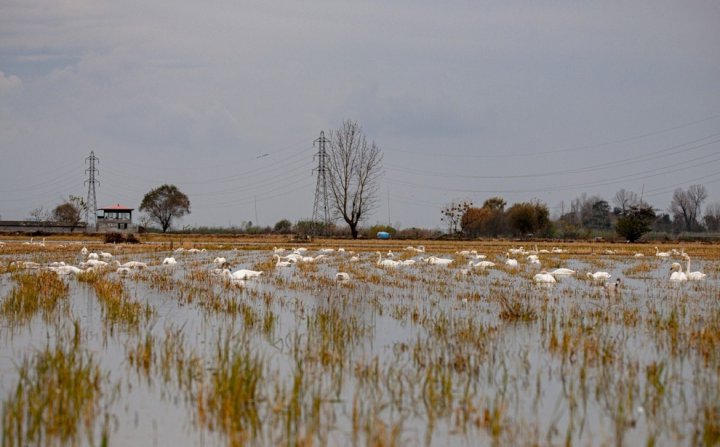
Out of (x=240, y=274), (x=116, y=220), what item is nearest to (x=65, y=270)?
(x=240, y=274)

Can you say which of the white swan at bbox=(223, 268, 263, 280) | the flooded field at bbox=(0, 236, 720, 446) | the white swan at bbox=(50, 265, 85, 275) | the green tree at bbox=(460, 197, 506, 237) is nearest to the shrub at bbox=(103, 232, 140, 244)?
the white swan at bbox=(50, 265, 85, 275)

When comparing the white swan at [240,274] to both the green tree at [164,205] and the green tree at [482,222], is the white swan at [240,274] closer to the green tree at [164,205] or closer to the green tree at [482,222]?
the green tree at [482,222]

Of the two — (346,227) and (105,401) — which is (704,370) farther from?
(346,227)

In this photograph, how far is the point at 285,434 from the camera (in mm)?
4438

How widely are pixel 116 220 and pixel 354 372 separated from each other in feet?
218

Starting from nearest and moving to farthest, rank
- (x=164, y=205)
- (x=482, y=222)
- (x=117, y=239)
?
(x=117, y=239), (x=482, y=222), (x=164, y=205)

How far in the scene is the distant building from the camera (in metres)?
66.4

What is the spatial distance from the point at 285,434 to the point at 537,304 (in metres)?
8.20

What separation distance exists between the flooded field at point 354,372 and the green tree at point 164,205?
76.9 meters

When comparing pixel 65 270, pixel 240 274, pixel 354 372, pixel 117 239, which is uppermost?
pixel 117 239

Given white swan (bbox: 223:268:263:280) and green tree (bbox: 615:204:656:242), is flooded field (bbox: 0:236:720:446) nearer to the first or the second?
white swan (bbox: 223:268:263:280)

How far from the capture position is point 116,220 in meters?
68.1

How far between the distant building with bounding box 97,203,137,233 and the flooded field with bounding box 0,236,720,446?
5676cm

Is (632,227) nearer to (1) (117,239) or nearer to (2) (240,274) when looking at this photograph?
(1) (117,239)
